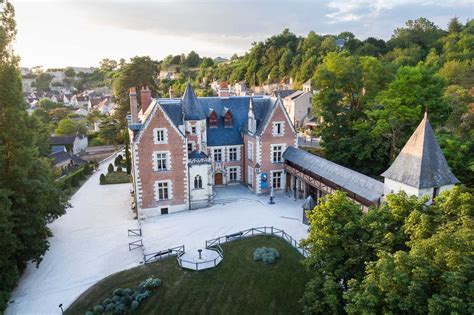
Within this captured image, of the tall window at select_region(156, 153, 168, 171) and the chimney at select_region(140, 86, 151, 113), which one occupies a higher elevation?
the chimney at select_region(140, 86, 151, 113)

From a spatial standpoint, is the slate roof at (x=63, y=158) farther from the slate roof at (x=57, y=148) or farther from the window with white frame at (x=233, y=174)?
the window with white frame at (x=233, y=174)

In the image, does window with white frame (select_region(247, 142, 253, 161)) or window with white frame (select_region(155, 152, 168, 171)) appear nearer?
window with white frame (select_region(155, 152, 168, 171))

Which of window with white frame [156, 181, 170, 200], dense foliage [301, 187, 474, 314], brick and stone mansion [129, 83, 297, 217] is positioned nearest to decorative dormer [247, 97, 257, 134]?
brick and stone mansion [129, 83, 297, 217]

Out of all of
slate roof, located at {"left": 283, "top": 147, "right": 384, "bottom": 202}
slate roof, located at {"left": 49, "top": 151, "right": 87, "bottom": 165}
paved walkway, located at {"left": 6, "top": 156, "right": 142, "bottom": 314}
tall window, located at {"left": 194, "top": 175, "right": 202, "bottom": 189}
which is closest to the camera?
paved walkway, located at {"left": 6, "top": 156, "right": 142, "bottom": 314}

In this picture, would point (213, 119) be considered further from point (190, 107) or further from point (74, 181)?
point (74, 181)

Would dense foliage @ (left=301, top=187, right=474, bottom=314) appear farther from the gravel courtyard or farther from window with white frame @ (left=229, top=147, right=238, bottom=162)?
window with white frame @ (left=229, top=147, right=238, bottom=162)

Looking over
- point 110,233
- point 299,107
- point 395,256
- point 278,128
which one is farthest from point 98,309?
point 299,107

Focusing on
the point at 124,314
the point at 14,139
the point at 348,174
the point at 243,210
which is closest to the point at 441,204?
the point at 348,174

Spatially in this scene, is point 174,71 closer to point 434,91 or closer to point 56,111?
point 56,111
